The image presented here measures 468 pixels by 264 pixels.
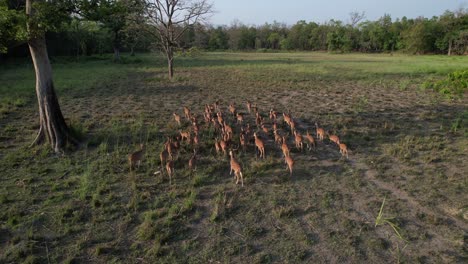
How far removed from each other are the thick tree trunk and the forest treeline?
3050cm

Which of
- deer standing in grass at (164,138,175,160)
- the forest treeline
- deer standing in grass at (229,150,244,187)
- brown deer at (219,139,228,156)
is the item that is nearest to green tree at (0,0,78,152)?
deer standing in grass at (164,138,175,160)

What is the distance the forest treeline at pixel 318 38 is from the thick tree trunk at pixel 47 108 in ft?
100

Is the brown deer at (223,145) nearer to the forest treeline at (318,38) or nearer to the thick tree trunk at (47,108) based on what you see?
the thick tree trunk at (47,108)

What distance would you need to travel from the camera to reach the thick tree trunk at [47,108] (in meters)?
8.88

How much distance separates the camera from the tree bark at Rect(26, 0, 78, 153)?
882 cm

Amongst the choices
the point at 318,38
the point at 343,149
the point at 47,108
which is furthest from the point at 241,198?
the point at 318,38

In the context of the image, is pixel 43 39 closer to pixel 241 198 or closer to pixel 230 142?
pixel 230 142

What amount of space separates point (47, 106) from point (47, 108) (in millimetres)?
56

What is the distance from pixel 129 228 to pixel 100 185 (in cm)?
185

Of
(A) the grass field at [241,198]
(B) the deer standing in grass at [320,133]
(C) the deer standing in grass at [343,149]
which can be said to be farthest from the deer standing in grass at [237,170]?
(B) the deer standing in grass at [320,133]

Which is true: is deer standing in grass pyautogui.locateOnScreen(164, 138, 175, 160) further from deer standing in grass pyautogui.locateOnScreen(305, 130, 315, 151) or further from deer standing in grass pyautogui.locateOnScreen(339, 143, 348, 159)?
deer standing in grass pyautogui.locateOnScreen(339, 143, 348, 159)

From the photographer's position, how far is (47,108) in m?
9.15

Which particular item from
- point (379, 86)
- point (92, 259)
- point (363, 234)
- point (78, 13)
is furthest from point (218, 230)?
point (379, 86)

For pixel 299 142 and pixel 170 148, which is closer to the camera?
pixel 170 148
